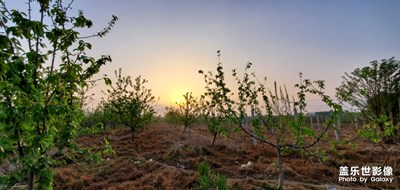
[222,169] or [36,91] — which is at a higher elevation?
[36,91]

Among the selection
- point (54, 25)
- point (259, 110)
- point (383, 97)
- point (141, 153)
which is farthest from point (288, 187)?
point (383, 97)

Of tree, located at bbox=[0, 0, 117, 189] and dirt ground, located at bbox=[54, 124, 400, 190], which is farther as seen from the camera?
dirt ground, located at bbox=[54, 124, 400, 190]

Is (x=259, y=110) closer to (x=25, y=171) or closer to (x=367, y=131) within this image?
(x=367, y=131)

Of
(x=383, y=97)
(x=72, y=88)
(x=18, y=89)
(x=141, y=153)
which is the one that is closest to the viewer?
(x=18, y=89)

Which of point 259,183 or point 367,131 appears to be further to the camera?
point 259,183

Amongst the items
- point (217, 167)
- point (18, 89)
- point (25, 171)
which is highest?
point (18, 89)

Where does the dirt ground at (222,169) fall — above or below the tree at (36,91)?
below

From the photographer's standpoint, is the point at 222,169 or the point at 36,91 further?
the point at 222,169

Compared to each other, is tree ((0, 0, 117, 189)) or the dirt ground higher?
tree ((0, 0, 117, 189))

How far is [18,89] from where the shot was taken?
7.79 ft

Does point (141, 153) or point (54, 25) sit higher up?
point (54, 25)

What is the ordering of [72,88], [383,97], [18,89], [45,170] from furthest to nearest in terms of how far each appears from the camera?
1. [383,97]
2. [72,88]
3. [45,170]
4. [18,89]

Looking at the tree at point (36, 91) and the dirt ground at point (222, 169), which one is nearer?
the tree at point (36, 91)

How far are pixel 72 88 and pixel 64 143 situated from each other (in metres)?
0.66
